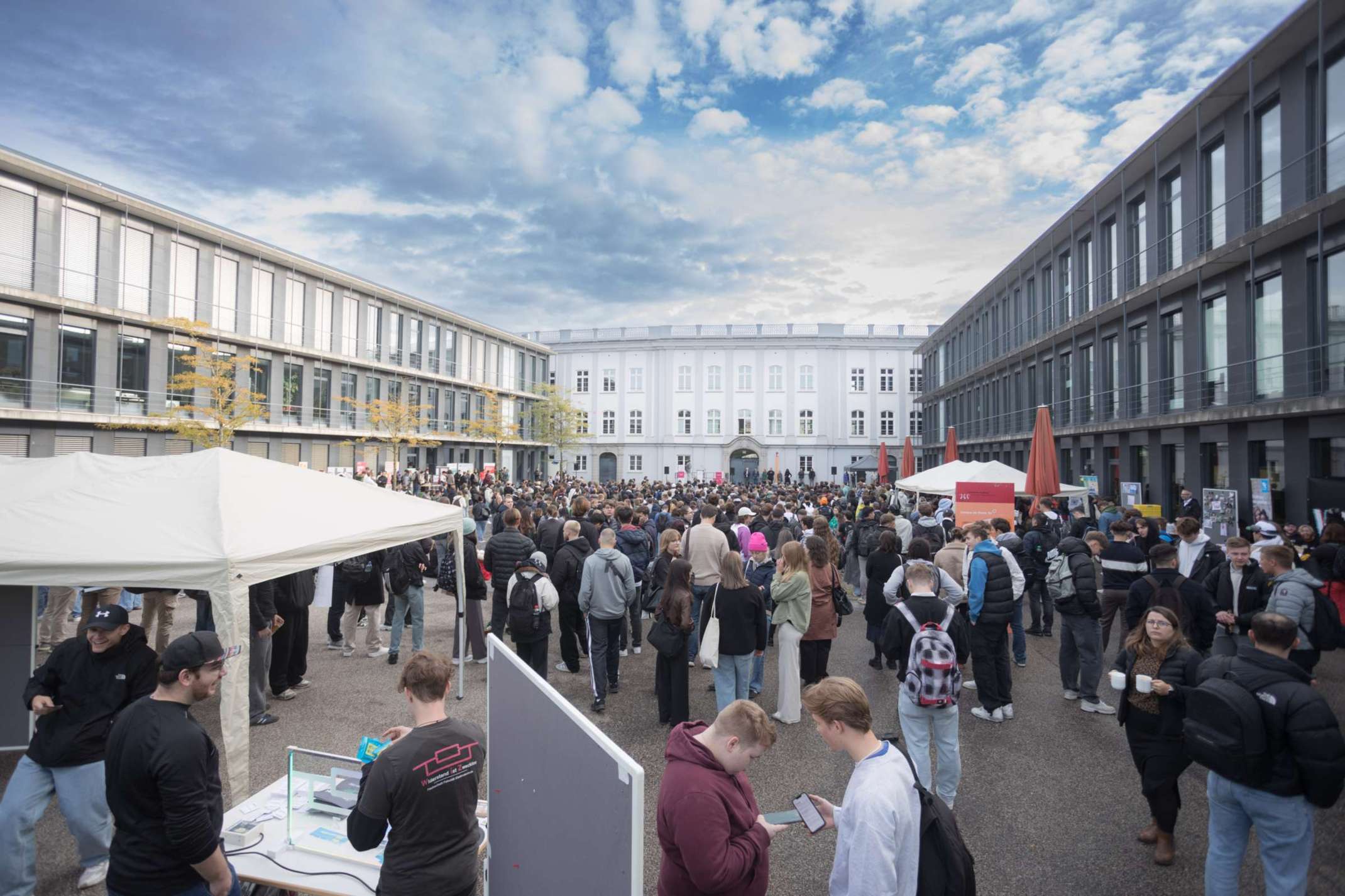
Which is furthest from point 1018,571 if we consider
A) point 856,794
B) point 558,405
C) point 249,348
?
point 558,405

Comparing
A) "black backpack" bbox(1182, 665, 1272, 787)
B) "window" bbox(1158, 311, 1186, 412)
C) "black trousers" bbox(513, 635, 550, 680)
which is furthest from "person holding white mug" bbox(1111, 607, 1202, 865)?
"window" bbox(1158, 311, 1186, 412)

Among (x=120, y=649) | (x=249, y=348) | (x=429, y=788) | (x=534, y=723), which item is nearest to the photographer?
(x=534, y=723)

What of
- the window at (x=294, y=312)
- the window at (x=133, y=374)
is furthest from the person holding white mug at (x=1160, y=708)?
the window at (x=294, y=312)

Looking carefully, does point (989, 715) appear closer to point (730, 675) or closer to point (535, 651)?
point (730, 675)

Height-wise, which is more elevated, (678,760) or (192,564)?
(192,564)

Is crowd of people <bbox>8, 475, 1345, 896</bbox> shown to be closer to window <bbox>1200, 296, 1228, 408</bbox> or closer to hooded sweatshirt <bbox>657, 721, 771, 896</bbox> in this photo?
hooded sweatshirt <bbox>657, 721, 771, 896</bbox>

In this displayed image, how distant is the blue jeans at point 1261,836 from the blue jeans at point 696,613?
3.95 meters

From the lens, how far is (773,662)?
29.6ft

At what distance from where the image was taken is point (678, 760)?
2477 millimetres

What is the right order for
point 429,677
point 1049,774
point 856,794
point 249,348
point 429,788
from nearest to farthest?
point 856,794 → point 429,788 → point 429,677 → point 1049,774 → point 249,348

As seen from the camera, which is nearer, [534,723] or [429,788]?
[534,723]

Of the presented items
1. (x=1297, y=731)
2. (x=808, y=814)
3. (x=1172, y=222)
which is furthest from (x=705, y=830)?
(x=1172, y=222)

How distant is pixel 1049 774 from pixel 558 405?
47.6 m

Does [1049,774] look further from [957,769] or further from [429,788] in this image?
[429,788]
